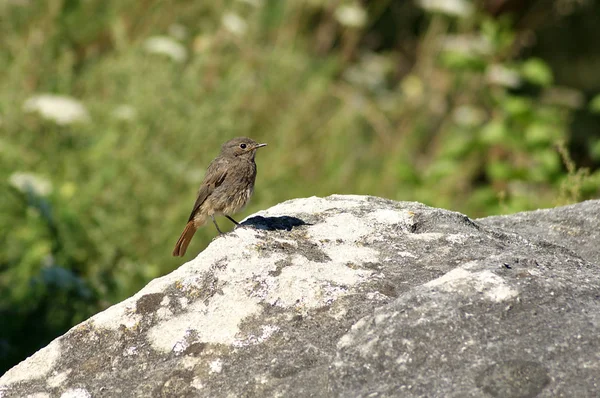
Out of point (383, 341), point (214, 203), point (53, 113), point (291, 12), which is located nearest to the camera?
point (383, 341)

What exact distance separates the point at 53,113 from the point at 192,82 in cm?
152

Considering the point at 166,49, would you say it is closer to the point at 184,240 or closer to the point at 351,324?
the point at 184,240

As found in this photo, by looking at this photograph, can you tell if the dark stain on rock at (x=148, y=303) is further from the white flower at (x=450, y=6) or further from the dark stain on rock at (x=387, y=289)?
the white flower at (x=450, y=6)

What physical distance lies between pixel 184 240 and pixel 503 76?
4509 millimetres

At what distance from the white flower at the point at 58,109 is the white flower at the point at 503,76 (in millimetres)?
4113

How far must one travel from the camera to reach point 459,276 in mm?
2354

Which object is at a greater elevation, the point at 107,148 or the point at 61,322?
the point at 107,148

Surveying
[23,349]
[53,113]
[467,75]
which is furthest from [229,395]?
[467,75]

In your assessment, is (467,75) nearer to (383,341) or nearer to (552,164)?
(552,164)

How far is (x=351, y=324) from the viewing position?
232 cm

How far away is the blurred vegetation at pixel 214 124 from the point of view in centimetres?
557

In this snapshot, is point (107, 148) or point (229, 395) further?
point (107, 148)

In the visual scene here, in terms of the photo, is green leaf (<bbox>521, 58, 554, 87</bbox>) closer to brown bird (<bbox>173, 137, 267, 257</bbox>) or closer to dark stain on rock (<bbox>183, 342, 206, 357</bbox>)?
brown bird (<bbox>173, 137, 267, 257</bbox>)

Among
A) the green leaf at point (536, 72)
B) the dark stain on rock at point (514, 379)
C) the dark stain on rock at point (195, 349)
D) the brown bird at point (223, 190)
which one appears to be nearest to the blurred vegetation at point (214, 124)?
Result: the green leaf at point (536, 72)
